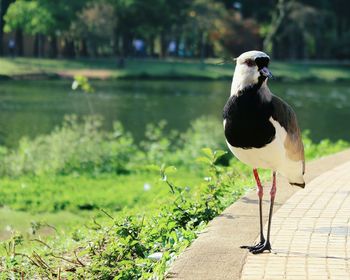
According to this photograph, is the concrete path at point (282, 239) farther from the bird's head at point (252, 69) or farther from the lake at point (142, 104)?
the lake at point (142, 104)

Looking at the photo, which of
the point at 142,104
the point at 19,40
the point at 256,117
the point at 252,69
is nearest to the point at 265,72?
the point at 252,69

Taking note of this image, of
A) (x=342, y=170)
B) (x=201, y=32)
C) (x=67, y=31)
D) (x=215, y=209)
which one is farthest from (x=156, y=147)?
(x=201, y=32)

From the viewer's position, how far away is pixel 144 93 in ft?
145

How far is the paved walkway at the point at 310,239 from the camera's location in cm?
584

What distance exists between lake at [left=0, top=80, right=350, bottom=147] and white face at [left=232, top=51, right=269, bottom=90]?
627 inches

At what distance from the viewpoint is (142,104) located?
120ft

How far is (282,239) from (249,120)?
4.24 feet

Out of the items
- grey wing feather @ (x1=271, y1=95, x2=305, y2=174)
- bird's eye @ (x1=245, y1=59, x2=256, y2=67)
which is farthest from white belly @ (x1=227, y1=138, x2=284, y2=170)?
bird's eye @ (x1=245, y1=59, x2=256, y2=67)

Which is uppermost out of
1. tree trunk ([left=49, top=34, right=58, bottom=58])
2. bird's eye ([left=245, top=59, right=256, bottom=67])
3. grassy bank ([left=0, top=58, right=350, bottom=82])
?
bird's eye ([left=245, top=59, right=256, bottom=67])

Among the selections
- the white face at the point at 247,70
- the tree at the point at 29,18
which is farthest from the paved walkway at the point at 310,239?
the tree at the point at 29,18

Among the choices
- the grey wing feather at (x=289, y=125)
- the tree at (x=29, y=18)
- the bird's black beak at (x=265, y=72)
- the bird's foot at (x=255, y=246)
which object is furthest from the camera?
the tree at (x=29, y=18)

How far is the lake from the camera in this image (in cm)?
2742

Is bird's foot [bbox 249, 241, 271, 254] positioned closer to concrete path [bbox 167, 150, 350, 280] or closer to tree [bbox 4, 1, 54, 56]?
concrete path [bbox 167, 150, 350, 280]

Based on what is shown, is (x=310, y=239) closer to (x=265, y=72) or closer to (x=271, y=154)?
(x=271, y=154)
